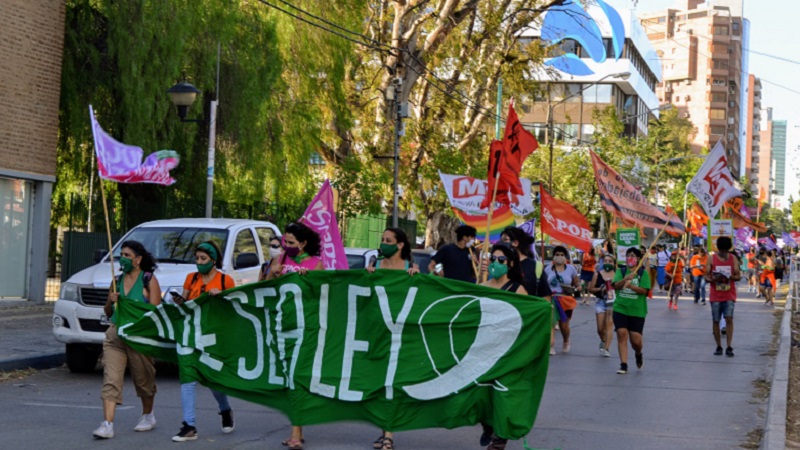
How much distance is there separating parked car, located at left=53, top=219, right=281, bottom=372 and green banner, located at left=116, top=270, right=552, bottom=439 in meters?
3.18

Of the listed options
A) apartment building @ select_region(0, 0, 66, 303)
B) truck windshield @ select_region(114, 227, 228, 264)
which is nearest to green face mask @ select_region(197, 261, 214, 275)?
truck windshield @ select_region(114, 227, 228, 264)

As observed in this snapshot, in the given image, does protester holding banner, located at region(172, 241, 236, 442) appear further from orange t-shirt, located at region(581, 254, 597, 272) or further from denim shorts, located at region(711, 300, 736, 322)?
orange t-shirt, located at region(581, 254, 597, 272)

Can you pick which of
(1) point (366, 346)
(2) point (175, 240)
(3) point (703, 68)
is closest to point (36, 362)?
(2) point (175, 240)

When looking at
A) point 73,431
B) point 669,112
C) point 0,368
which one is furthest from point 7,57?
point 669,112

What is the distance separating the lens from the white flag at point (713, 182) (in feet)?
63.8

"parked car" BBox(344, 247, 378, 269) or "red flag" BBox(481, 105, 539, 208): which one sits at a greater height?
"red flag" BBox(481, 105, 539, 208)

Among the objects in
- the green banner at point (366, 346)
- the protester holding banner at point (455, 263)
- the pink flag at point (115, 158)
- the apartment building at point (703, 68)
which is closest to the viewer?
the green banner at point (366, 346)

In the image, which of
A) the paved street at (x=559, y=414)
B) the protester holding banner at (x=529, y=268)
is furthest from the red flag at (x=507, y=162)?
the paved street at (x=559, y=414)

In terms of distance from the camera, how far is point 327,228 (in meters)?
12.4

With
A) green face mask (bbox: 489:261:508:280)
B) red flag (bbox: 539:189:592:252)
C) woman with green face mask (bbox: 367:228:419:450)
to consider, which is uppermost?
red flag (bbox: 539:189:592:252)

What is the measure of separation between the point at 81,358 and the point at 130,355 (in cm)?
470

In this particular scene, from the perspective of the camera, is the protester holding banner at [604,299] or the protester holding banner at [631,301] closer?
the protester holding banner at [631,301]

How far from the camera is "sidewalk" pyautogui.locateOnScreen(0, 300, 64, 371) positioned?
46.2 ft

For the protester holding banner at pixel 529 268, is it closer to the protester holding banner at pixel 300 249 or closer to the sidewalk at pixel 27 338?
the protester holding banner at pixel 300 249
